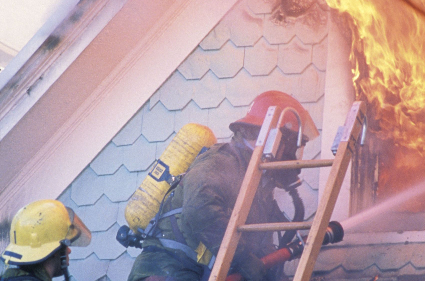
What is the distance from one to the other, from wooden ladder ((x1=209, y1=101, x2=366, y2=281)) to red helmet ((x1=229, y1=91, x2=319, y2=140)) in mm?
591

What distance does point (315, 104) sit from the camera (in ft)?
14.8

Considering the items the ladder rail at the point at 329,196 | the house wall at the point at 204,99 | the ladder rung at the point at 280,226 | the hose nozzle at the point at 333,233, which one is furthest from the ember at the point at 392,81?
the ladder rung at the point at 280,226

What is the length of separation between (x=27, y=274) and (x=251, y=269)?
150 cm

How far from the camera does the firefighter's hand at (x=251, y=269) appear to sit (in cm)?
326

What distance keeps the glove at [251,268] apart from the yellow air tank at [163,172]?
2.94ft

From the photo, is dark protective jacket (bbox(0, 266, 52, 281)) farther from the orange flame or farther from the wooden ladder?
the orange flame

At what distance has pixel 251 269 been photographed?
3.27 meters

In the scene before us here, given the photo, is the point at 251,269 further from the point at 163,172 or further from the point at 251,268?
the point at 163,172

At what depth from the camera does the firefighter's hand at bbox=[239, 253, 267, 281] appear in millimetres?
3262

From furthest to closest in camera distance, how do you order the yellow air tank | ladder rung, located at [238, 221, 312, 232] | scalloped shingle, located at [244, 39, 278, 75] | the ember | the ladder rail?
scalloped shingle, located at [244, 39, 278, 75]
the ember
the yellow air tank
ladder rung, located at [238, 221, 312, 232]
the ladder rail

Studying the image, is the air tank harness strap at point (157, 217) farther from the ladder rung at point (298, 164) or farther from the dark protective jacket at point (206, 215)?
the ladder rung at point (298, 164)

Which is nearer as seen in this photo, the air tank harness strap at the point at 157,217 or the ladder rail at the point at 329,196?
the ladder rail at the point at 329,196

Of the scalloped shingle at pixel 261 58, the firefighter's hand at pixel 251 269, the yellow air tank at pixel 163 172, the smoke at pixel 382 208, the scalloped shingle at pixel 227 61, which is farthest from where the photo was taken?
the scalloped shingle at pixel 227 61

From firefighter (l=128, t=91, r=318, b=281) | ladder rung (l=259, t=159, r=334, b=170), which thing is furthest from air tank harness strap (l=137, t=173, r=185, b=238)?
ladder rung (l=259, t=159, r=334, b=170)
